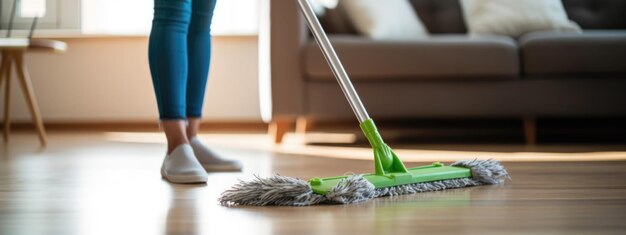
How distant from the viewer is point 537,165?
6.25 feet

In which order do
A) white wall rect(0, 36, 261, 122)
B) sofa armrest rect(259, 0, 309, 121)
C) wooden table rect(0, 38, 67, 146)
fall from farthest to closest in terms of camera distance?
white wall rect(0, 36, 261, 122), wooden table rect(0, 38, 67, 146), sofa armrest rect(259, 0, 309, 121)

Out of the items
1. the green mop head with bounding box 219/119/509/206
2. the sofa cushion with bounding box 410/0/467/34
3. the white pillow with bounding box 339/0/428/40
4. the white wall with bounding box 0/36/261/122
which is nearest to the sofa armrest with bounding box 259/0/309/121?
the white pillow with bounding box 339/0/428/40

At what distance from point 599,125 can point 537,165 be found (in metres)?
1.55

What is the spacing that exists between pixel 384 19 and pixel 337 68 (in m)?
1.58

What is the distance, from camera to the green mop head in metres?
1.18

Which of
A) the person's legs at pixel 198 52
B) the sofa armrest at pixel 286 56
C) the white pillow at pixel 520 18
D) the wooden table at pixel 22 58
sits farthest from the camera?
the white pillow at pixel 520 18

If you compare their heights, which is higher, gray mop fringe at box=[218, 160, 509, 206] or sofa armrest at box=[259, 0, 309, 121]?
sofa armrest at box=[259, 0, 309, 121]

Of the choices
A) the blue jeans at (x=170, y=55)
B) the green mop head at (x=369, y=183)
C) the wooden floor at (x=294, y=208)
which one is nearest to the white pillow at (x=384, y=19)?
the wooden floor at (x=294, y=208)

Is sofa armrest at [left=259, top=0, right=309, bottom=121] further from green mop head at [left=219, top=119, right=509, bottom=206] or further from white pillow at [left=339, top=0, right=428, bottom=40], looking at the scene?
green mop head at [left=219, top=119, right=509, bottom=206]

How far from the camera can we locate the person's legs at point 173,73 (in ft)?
5.10

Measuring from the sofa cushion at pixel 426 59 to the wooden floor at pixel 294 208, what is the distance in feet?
1.98

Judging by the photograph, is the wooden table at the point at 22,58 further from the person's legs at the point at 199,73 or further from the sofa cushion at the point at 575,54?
the sofa cushion at the point at 575,54

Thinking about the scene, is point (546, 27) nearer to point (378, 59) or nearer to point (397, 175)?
point (378, 59)

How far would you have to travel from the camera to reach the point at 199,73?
5.76 ft
